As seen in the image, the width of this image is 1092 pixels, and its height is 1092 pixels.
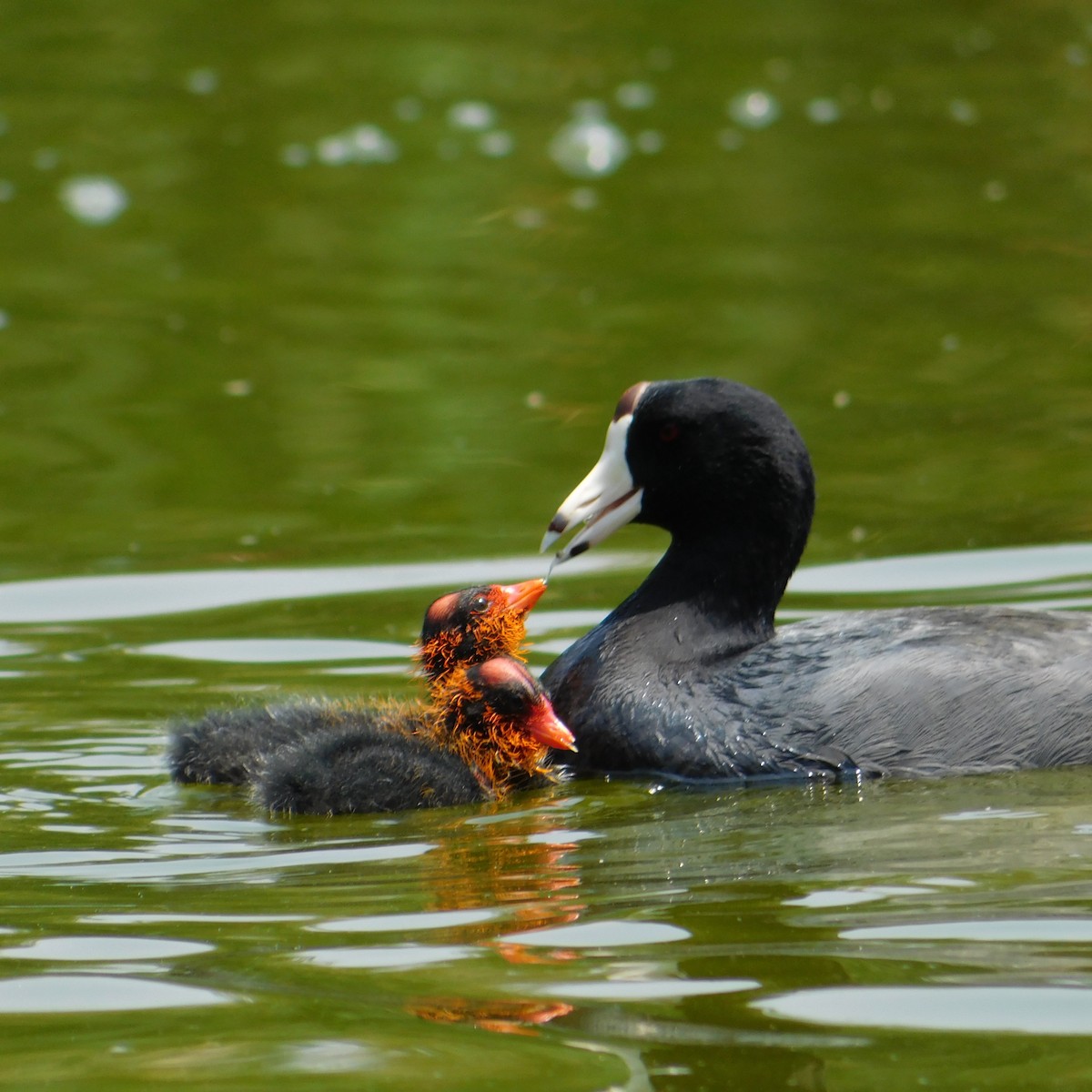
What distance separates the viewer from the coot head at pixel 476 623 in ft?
18.9

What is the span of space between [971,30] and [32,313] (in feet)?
42.8

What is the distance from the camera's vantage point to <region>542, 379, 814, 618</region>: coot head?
6105 millimetres

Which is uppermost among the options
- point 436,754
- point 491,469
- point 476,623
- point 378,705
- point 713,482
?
point 491,469

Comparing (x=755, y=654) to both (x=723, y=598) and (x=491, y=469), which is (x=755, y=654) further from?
(x=491, y=469)

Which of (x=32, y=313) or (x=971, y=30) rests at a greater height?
(x=971, y=30)

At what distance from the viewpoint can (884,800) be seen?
5332 millimetres

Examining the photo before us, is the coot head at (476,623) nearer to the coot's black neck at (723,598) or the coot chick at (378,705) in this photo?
the coot chick at (378,705)

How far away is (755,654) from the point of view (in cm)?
593

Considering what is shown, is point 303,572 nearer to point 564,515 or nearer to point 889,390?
point 564,515

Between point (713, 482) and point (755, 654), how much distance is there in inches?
20.7

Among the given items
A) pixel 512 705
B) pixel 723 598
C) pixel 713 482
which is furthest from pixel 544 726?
pixel 713 482

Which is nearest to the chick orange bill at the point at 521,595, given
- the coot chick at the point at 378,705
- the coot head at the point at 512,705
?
the coot chick at the point at 378,705

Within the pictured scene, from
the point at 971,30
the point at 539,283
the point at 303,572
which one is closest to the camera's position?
the point at 303,572

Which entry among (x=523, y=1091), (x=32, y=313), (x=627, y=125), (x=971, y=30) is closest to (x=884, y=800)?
(x=523, y=1091)
